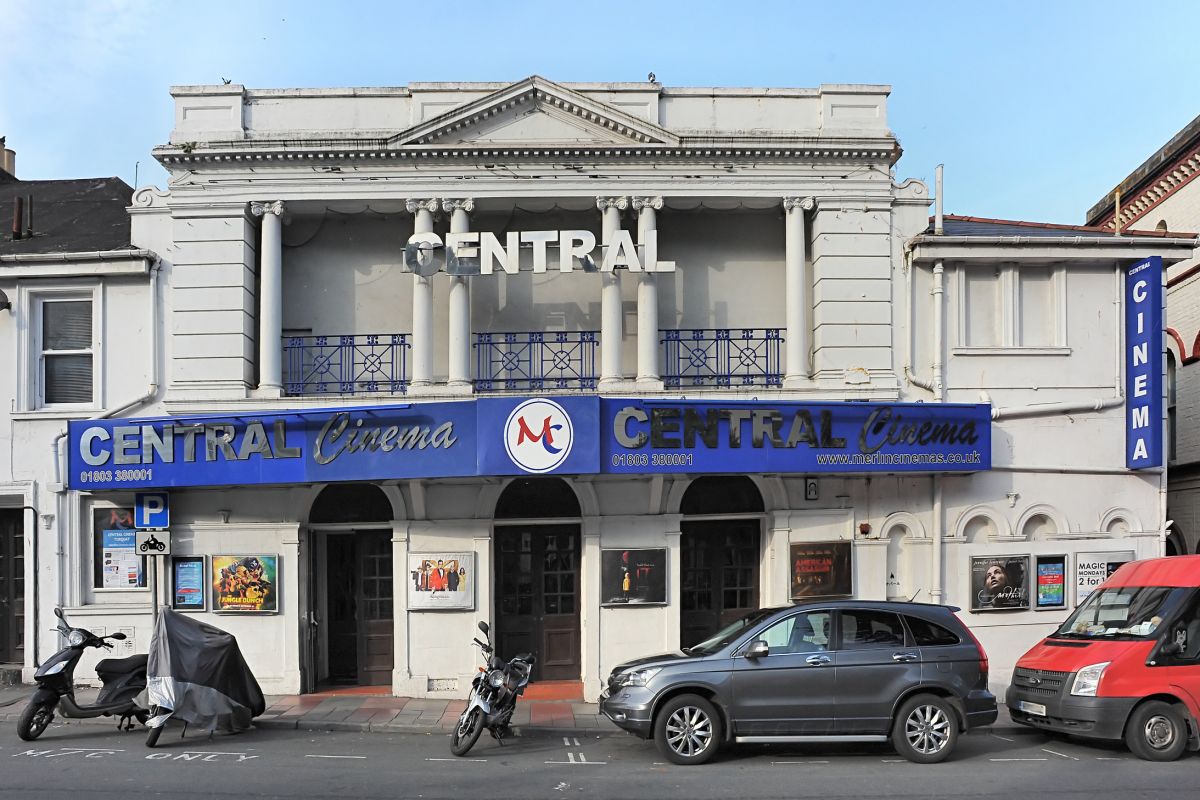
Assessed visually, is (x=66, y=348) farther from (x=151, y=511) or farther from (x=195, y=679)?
(x=195, y=679)

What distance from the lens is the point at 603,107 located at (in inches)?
607

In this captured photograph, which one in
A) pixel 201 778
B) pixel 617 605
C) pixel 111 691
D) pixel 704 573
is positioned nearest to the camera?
pixel 201 778

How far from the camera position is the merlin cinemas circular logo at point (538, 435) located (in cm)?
1409

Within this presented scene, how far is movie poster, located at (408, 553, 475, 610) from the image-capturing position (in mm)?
15219

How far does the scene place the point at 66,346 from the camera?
16.0m

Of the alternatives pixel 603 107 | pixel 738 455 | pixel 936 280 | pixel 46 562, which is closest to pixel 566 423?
pixel 738 455

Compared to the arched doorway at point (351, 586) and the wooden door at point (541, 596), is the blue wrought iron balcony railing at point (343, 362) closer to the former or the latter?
the arched doorway at point (351, 586)

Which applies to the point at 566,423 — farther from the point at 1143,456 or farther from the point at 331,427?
the point at 1143,456

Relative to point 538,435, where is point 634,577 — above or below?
below

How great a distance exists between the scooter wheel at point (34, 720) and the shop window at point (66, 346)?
18.2ft

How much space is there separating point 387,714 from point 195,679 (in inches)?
112

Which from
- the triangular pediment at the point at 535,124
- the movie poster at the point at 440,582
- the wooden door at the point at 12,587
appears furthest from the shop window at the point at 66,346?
the movie poster at the point at 440,582

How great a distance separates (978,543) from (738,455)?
13.9ft

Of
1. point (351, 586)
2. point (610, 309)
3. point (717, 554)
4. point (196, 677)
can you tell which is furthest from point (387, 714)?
point (610, 309)
